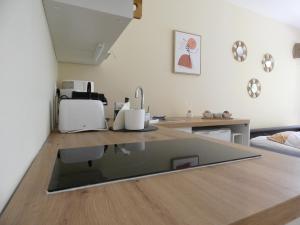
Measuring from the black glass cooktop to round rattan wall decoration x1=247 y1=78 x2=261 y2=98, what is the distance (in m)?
2.85

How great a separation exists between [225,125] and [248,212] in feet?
6.94

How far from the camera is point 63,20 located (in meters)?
0.87

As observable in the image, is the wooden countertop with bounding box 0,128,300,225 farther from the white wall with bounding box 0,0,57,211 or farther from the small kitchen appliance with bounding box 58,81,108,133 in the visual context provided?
the small kitchen appliance with bounding box 58,81,108,133

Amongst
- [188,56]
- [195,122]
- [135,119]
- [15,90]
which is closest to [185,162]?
[15,90]

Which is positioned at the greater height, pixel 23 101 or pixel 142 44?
pixel 142 44

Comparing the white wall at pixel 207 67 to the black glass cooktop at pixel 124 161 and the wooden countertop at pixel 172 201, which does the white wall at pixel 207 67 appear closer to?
the black glass cooktop at pixel 124 161

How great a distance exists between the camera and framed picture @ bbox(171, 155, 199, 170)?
1.81 feet

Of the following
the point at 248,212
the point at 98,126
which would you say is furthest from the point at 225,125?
the point at 248,212

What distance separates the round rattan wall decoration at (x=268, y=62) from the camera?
11.3 feet

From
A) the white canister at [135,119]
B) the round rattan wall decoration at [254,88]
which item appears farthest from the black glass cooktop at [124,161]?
the round rattan wall decoration at [254,88]

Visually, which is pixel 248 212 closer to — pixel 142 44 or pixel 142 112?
pixel 142 112

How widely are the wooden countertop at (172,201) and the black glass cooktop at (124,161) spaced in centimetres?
3

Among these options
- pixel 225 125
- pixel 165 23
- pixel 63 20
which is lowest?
pixel 225 125

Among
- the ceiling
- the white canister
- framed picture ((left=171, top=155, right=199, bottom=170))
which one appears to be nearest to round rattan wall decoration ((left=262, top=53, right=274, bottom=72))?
the ceiling
